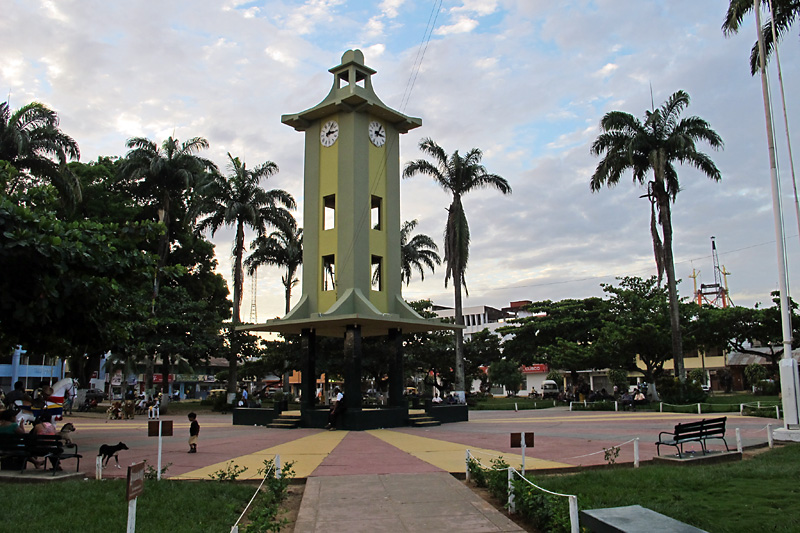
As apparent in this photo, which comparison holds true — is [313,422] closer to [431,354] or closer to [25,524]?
[25,524]

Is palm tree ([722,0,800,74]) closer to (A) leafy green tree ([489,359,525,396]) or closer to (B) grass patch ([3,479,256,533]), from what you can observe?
(B) grass patch ([3,479,256,533])

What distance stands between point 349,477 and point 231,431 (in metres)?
12.5

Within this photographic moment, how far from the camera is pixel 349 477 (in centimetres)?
1165

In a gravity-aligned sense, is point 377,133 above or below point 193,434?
above

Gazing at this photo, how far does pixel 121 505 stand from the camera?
8562mm

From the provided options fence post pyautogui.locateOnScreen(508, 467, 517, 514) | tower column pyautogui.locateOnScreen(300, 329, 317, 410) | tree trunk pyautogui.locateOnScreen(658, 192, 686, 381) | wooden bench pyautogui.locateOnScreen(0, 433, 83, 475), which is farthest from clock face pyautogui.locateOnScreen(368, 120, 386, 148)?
fence post pyautogui.locateOnScreen(508, 467, 517, 514)

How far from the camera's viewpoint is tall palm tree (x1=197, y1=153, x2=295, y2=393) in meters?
38.5

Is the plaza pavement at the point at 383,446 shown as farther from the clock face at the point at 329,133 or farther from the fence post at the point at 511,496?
the clock face at the point at 329,133

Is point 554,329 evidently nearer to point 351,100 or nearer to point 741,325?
point 741,325

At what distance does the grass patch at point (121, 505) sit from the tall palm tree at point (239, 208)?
93.5 feet

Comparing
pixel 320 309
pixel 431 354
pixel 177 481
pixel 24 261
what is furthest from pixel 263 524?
pixel 431 354

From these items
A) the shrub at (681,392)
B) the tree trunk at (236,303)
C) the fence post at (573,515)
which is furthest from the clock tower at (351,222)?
the fence post at (573,515)

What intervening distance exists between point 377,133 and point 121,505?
21043 mm

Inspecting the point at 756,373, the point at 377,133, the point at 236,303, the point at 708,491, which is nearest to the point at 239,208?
the point at 236,303
